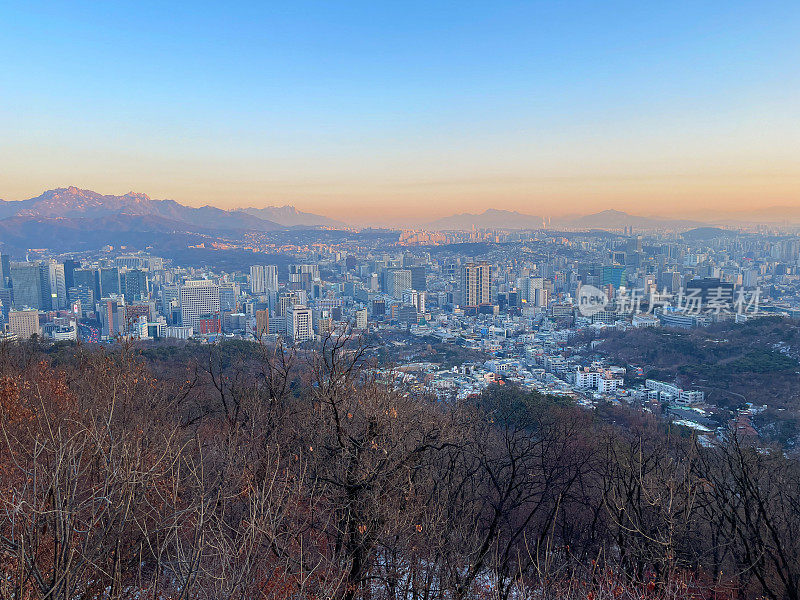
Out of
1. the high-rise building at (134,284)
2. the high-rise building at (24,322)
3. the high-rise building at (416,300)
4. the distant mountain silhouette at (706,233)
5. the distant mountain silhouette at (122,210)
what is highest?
the distant mountain silhouette at (122,210)

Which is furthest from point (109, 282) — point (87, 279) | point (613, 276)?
point (613, 276)

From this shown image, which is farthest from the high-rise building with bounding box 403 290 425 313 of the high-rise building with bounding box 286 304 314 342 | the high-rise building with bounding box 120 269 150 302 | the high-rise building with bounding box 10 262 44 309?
the high-rise building with bounding box 10 262 44 309

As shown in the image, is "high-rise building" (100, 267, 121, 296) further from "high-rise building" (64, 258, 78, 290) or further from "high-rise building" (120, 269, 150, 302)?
"high-rise building" (64, 258, 78, 290)

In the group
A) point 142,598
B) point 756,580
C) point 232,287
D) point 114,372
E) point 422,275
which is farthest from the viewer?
point 422,275

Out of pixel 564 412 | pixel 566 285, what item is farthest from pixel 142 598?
pixel 566 285

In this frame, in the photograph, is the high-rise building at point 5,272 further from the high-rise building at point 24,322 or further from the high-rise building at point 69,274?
the high-rise building at point 24,322

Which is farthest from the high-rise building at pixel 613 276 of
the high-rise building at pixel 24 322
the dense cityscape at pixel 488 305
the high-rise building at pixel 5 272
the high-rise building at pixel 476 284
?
the high-rise building at pixel 5 272

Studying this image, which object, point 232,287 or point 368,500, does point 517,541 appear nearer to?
point 368,500
